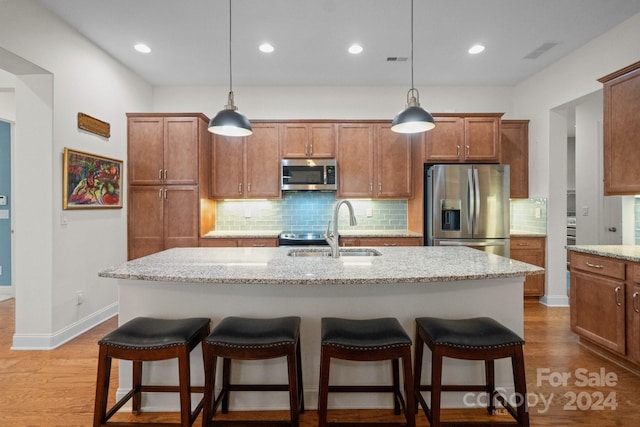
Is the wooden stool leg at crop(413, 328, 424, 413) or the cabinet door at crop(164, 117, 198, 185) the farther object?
the cabinet door at crop(164, 117, 198, 185)

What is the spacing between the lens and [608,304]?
107 inches

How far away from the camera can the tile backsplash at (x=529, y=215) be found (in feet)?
14.2

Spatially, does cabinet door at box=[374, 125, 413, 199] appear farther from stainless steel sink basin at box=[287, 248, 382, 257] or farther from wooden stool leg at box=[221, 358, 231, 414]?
wooden stool leg at box=[221, 358, 231, 414]

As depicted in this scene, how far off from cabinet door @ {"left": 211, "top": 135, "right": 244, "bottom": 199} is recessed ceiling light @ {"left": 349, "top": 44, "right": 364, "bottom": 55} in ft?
5.73

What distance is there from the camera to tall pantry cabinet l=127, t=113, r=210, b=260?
162 inches

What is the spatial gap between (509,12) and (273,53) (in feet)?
7.59

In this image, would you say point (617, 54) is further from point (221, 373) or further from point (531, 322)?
point (221, 373)

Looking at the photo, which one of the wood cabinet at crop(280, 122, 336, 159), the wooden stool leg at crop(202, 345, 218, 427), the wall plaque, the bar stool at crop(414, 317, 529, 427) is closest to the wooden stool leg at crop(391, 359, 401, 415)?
the bar stool at crop(414, 317, 529, 427)

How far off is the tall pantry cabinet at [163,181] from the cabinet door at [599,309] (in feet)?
12.9

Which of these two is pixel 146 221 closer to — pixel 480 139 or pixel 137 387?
pixel 137 387

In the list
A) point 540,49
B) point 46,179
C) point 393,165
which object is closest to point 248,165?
point 393,165

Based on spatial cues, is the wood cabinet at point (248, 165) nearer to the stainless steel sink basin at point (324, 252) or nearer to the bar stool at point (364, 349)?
the stainless steel sink basin at point (324, 252)

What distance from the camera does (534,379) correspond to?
2471mm

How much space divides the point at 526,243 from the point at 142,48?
501 centimetres
